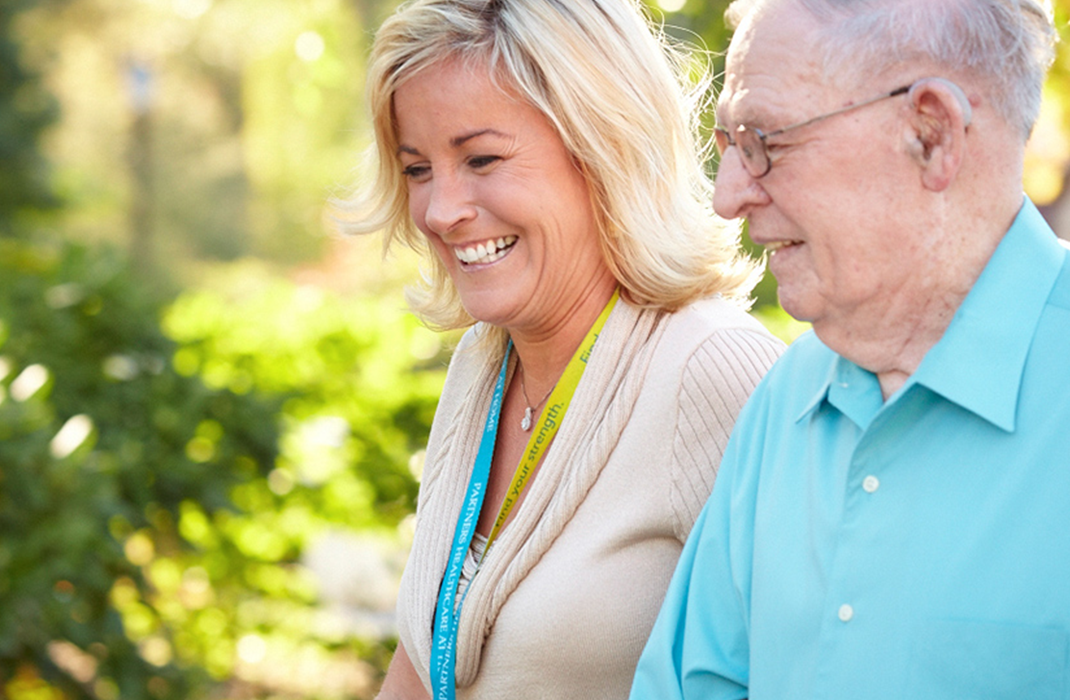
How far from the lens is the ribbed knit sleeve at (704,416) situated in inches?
80.7

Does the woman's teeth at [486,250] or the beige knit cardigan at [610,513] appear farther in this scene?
the woman's teeth at [486,250]

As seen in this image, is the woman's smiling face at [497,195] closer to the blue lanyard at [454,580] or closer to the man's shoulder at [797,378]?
the blue lanyard at [454,580]

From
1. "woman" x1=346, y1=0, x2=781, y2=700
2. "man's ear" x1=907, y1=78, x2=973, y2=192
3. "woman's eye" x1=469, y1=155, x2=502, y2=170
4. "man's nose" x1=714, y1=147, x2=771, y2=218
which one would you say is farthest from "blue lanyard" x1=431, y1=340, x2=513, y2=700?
"man's ear" x1=907, y1=78, x2=973, y2=192

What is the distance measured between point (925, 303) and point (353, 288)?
2029 centimetres

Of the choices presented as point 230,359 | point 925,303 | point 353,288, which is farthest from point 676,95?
point 353,288

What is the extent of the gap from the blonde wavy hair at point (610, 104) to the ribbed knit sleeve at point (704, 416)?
0.23m

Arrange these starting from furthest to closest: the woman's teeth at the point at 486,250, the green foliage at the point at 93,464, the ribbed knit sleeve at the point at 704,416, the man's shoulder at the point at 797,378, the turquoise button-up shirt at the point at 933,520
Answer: the green foliage at the point at 93,464, the woman's teeth at the point at 486,250, the ribbed knit sleeve at the point at 704,416, the man's shoulder at the point at 797,378, the turquoise button-up shirt at the point at 933,520

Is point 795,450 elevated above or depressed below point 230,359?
above

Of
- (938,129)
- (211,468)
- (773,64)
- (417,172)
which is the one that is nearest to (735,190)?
(773,64)

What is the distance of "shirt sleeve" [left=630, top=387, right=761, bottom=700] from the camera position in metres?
1.74

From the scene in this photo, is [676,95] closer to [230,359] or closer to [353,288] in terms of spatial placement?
[230,359]

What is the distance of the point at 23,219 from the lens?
16.6m

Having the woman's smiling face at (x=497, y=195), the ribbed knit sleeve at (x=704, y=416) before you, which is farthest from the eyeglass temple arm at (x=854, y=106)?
the woman's smiling face at (x=497, y=195)

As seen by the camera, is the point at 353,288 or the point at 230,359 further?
the point at 353,288
